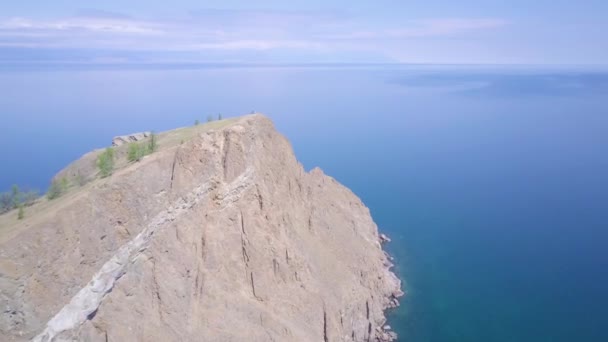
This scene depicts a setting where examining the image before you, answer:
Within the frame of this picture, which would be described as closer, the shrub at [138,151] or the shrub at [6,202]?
the shrub at [138,151]

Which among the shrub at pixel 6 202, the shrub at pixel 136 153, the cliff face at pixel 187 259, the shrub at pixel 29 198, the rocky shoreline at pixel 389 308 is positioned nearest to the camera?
the cliff face at pixel 187 259

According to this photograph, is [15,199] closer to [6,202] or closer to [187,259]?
[6,202]

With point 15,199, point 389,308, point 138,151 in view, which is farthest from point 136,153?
point 389,308

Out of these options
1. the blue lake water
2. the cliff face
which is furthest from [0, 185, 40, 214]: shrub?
the blue lake water

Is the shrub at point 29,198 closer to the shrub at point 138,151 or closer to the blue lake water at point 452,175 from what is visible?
the shrub at point 138,151

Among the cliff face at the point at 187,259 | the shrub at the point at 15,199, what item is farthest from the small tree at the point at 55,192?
the cliff face at the point at 187,259

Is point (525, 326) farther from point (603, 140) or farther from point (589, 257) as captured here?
point (603, 140)
